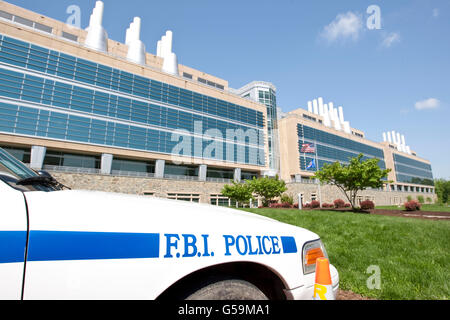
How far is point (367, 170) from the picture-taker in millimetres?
17766

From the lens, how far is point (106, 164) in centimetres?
2769

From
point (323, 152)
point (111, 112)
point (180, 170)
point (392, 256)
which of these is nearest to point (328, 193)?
point (323, 152)

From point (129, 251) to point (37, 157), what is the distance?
103 feet

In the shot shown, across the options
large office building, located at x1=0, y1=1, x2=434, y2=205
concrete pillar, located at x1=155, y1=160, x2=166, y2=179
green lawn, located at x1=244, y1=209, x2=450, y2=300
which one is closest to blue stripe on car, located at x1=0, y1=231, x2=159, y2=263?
green lawn, located at x1=244, y1=209, x2=450, y2=300

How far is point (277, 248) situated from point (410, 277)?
345cm

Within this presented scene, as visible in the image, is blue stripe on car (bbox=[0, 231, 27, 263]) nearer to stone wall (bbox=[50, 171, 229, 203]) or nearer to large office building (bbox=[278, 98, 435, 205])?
stone wall (bbox=[50, 171, 229, 203])

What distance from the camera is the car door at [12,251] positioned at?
0.84 meters

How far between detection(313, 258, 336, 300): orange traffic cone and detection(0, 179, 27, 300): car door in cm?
168

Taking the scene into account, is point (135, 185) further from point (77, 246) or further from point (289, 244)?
point (77, 246)

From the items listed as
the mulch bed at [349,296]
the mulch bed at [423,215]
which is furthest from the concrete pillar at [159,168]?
the mulch bed at [349,296]
